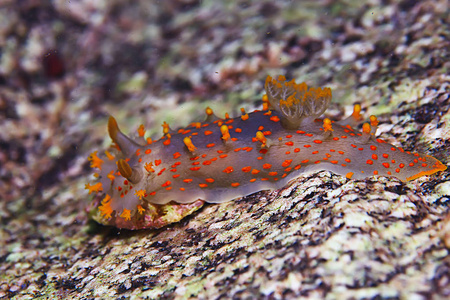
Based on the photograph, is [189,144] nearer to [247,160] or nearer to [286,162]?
[247,160]

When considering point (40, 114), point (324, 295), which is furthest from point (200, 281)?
point (40, 114)

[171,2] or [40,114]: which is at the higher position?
[171,2]

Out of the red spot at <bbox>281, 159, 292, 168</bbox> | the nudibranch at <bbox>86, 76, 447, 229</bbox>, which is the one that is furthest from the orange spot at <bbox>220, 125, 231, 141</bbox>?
the red spot at <bbox>281, 159, 292, 168</bbox>

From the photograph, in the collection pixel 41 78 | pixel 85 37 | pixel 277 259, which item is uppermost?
pixel 85 37

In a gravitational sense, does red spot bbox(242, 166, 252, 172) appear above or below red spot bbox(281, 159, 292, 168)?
above

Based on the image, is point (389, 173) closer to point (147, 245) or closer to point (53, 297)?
point (147, 245)

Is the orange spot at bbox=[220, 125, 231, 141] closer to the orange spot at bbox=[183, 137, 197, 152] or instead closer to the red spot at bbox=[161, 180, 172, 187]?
the orange spot at bbox=[183, 137, 197, 152]

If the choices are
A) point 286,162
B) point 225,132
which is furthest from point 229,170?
point 286,162

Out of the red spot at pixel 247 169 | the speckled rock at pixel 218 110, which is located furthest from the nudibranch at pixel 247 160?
the speckled rock at pixel 218 110
